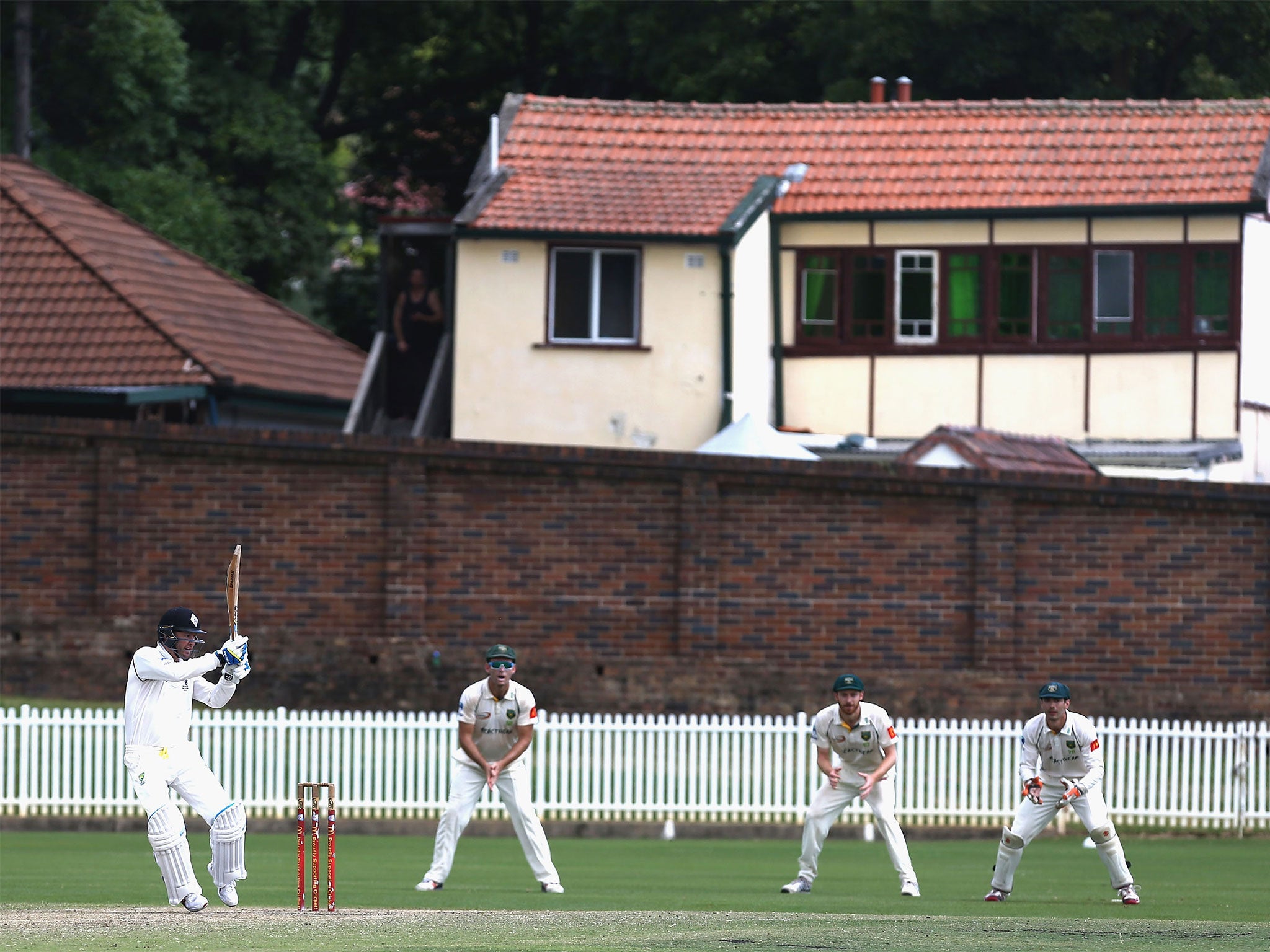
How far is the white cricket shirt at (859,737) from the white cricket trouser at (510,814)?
2.01m

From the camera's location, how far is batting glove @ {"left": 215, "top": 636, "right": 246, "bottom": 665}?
36.4 ft

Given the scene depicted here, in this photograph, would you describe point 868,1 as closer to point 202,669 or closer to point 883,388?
point 883,388

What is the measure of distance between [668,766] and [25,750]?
6009 mm

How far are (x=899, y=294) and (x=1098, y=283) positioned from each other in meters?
2.62

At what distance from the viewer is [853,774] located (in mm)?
14344

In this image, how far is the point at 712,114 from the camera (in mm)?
30312

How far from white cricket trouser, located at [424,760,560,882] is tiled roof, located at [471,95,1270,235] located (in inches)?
558

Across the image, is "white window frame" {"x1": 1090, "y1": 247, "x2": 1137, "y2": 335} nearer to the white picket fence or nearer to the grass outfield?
the white picket fence

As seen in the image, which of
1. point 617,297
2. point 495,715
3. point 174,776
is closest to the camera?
point 174,776

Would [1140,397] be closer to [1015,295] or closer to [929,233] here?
[1015,295]

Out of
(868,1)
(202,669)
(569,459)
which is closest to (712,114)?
(868,1)

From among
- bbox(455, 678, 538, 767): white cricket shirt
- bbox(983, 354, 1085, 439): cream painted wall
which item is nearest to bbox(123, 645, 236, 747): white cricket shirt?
bbox(455, 678, 538, 767): white cricket shirt

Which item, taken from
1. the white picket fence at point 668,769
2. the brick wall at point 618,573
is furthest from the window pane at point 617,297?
the white picket fence at point 668,769

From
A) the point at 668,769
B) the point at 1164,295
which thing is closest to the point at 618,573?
the point at 668,769
